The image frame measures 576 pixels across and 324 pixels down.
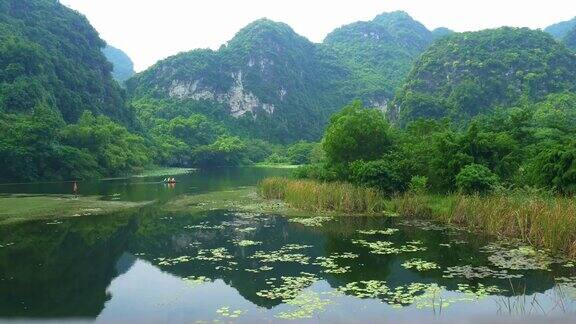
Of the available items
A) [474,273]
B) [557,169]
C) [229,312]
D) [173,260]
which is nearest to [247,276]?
[229,312]

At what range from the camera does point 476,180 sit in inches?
867

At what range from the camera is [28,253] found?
16.9 meters

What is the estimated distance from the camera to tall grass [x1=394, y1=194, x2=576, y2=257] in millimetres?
14977

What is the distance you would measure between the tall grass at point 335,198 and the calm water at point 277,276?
13.5 ft

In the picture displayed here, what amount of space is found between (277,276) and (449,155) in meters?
14.7

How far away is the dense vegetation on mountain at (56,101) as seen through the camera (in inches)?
2143

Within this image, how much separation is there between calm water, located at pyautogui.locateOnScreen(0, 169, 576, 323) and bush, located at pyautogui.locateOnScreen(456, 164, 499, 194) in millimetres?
2599

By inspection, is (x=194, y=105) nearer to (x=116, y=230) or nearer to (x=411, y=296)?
(x=116, y=230)

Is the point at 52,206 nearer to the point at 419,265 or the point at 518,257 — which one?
the point at 419,265

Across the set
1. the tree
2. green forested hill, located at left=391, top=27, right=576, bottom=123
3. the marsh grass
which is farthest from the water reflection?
green forested hill, located at left=391, top=27, right=576, bottom=123

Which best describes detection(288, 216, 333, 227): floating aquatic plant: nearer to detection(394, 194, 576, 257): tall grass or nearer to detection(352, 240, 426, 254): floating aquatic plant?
detection(394, 194, 576, 257): tall grass

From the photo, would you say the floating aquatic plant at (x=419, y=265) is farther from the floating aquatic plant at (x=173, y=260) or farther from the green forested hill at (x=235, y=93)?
the green forested hill at (x=235, y=93)

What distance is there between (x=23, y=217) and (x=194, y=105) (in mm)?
150495

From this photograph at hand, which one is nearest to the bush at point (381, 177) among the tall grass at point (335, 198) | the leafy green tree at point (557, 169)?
the tall grass at point (335, 198)
